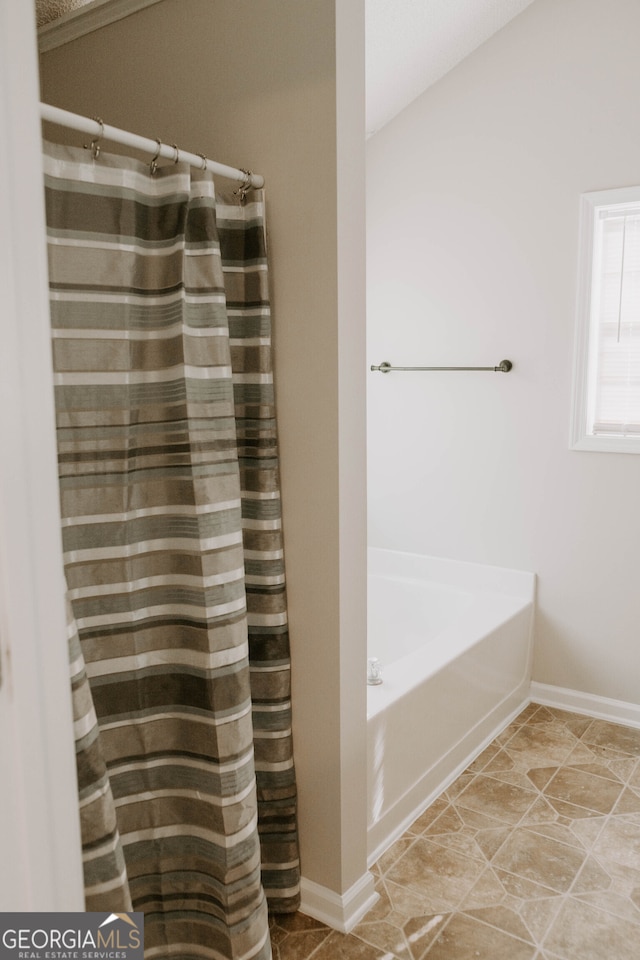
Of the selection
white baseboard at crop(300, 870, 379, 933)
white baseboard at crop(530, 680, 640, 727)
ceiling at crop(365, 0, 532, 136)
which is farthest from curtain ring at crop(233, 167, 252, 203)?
white baseboard at crop(530, 680, 640, 727)

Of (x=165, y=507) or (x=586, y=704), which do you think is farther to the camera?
(x=586, y=704)

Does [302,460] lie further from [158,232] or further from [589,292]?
[589,292]

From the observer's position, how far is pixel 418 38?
2.68 m

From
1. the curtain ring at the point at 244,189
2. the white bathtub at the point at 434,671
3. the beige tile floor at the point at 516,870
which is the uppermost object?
the curtain ring at the point at 244,189

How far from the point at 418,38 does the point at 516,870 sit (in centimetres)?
266

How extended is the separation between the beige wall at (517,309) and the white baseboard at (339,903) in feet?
4.61

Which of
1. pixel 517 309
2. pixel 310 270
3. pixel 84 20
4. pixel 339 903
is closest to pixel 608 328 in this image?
pixel 517 309

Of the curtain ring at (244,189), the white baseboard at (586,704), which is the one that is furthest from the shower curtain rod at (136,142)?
the white baseboard at (586,704)

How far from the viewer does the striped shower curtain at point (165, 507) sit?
145 centimetres

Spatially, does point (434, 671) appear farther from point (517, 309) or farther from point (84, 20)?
point (84, 20)

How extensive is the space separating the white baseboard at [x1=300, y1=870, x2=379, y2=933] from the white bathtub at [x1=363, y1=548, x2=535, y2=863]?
0.18 meters

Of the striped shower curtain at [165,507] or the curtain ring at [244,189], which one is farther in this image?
the curtain ring at [244,189]

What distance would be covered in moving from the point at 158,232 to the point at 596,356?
6.12 feet

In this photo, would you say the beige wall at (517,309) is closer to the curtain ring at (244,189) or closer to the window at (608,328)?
the window at (608,328)
